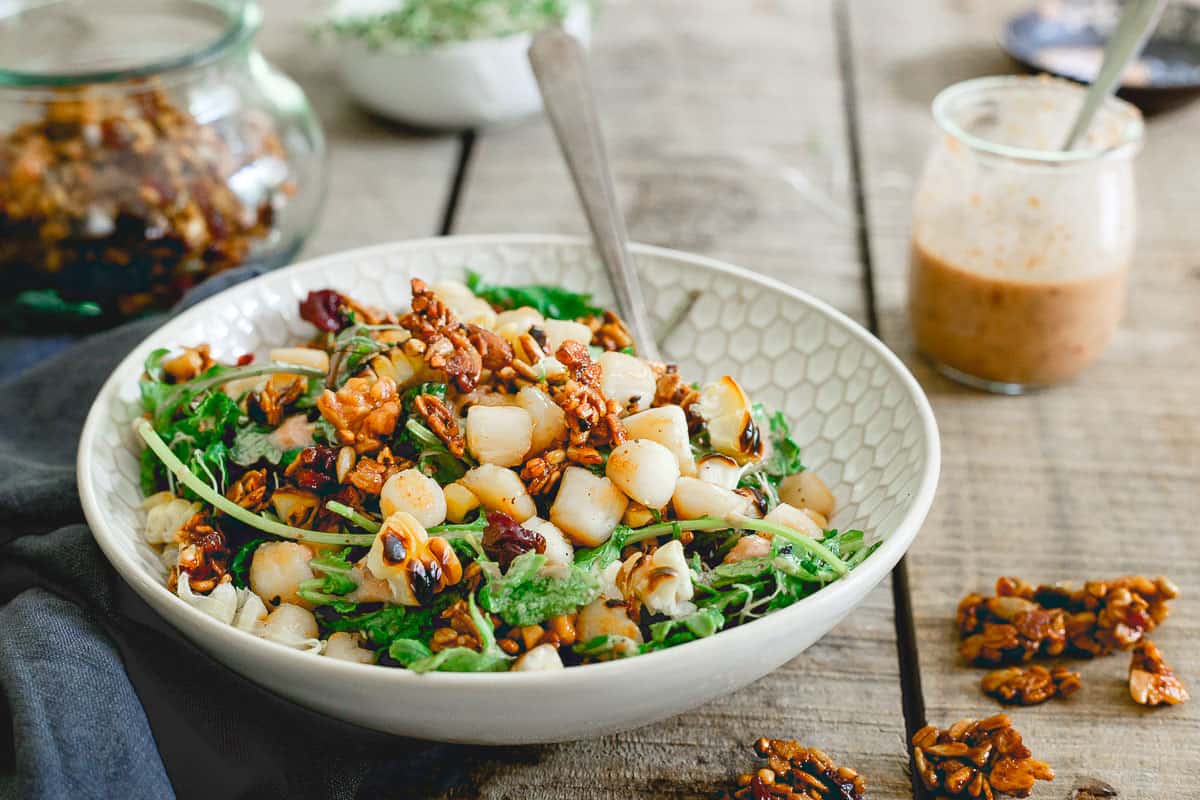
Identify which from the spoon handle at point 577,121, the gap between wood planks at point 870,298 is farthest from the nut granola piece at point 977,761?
the spoon handle at point 577,121

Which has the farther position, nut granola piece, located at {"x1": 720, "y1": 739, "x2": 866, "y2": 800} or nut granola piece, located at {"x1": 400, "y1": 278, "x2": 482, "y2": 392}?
nut granola piece, located at {"x1": 400, "y1": 278, "x2": 482, "y2": 392}

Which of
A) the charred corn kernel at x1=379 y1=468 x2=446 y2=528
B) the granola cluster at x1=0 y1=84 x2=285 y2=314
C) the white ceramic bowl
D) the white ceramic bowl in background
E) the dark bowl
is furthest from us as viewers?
A: the dark bowl

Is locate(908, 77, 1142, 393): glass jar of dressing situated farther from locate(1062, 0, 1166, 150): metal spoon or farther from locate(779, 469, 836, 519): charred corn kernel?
locate(779, 469, 836, 519): charred corn kernel

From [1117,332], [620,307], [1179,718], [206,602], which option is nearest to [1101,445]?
[1117,332]

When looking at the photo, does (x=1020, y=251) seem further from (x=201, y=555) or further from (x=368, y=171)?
(x=368, y=171)

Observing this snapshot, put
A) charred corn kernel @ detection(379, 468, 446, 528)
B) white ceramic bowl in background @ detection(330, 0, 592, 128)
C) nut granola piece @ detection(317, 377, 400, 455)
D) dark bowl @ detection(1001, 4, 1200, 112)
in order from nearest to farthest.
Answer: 1. charred corn kernel @ detection(379, 468, 446, 528)
2. nut granola piece @ detection(317, 377, 400, 455)
3. white ceramic bowl in background @ detection(330, 0, 592, 128)
4. dark bowl @ detection(1001, 4, 1200, 112)

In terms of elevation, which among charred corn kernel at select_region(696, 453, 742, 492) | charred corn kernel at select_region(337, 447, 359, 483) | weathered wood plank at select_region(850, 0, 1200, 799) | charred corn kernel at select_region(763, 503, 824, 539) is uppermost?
charred corn kernel at select_region(337, 447, 359, 483)

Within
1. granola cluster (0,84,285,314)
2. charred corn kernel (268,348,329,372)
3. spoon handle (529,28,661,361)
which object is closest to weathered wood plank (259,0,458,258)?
granola cluster (0,84,285,314)
